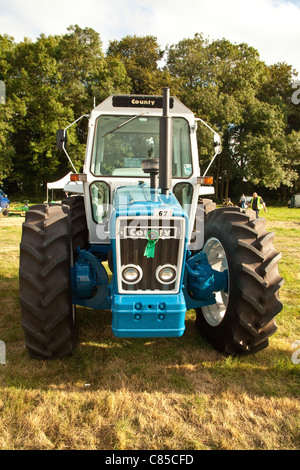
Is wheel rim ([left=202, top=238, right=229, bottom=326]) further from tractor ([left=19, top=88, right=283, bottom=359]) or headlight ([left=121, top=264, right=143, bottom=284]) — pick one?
headlight ([left=121, top=264, right=143, bottom=284])

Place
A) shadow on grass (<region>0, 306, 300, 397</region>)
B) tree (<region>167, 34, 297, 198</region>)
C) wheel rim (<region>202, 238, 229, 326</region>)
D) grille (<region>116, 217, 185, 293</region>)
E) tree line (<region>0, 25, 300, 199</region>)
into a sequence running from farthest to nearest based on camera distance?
1. tree (<region>167, 34, 297, 198</region>)
2. tree line (<region>0, 25, 300, 199</region>)
3. wheel rim (<region>202, 238, 229, 326</region>)
4. shadow on grass (<region>0, 306, 300, 397</region>)
5. grille (<region>116, 217, 185, 293</region>)

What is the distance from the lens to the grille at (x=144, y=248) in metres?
2.77

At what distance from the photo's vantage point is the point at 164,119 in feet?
10.1

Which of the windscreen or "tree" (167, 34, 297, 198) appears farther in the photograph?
"tree" (167, 34, 297, 198)

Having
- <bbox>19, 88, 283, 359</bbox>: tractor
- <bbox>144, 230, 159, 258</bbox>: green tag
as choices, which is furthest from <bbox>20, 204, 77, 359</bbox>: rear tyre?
<bbox>144, 230, 159, 258</bbox>: green tag

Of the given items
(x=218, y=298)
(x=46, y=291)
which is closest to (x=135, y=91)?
(x=218, y=298)

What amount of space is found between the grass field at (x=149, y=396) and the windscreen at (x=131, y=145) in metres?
1.83

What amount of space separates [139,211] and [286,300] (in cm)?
319

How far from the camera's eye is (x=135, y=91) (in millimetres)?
30078

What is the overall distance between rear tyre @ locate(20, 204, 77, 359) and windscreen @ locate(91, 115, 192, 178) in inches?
51.0

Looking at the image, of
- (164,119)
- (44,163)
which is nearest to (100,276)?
(164,119)

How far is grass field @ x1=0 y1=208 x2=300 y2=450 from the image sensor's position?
2.32 metres

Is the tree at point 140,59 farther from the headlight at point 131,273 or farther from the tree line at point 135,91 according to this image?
the headlight at point 131,273
